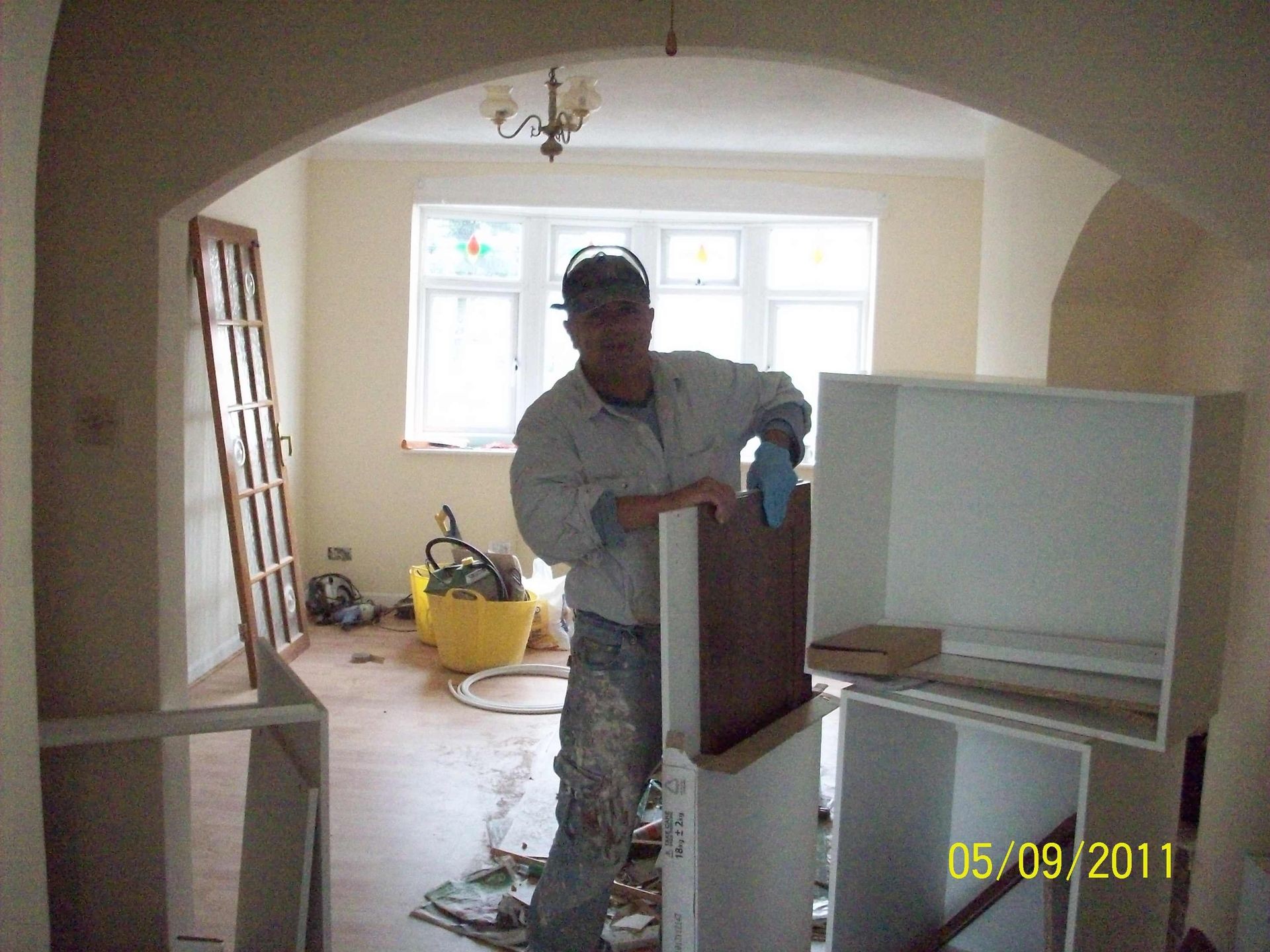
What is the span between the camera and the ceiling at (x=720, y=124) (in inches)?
177

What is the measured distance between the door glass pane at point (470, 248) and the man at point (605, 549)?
15.1 ft

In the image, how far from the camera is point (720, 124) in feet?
18.1

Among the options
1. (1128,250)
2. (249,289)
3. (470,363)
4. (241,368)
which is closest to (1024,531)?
(1128,250)

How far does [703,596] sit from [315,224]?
5.11 meters

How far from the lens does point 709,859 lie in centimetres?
195

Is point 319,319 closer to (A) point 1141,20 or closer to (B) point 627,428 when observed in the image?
(B) point 627,428

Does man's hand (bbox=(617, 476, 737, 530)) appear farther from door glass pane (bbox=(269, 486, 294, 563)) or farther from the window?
the window

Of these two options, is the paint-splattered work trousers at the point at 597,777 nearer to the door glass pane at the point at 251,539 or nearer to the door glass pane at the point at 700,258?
the door glass pane at the point at 251,539

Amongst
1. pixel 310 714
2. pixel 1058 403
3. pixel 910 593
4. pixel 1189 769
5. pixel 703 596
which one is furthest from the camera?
pixel 1189 769

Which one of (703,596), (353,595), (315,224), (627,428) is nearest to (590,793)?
(703,596)

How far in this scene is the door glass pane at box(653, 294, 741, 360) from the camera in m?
6.88

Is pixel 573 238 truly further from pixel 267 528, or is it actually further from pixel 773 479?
pixel 773 479

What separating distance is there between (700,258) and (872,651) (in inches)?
200

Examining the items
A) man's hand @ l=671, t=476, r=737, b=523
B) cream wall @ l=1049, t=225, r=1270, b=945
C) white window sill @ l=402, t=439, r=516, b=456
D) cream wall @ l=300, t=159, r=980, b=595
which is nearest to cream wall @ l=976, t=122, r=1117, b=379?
cream wall @ l=1049, t=225, r=1270, b=945
